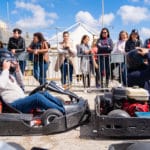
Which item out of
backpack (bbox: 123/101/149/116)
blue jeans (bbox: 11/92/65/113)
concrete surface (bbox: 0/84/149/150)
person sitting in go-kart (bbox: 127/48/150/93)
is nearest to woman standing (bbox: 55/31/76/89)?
person sitting in go-kart (bbox: 127/48/150/93)

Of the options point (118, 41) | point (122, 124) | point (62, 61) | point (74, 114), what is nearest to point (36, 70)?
point (62, 61)

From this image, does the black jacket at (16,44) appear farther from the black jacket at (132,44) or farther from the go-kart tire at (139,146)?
the go-kart tire at (139,146)

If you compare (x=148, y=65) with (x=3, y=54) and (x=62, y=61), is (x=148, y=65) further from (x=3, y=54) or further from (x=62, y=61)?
(x=62, y=61)

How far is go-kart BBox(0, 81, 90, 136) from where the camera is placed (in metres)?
5.64

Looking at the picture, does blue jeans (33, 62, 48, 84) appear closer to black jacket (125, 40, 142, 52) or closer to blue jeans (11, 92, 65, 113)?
black jacket (125, 40, 142, 52)

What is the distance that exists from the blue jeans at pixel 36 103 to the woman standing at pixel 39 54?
4.12 metres

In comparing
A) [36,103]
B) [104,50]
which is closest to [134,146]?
[36,103]

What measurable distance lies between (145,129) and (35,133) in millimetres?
1499

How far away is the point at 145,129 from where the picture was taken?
537 centimetres

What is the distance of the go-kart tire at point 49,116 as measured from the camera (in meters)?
5.73

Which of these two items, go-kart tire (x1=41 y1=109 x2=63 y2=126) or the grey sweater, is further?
the grey sweater

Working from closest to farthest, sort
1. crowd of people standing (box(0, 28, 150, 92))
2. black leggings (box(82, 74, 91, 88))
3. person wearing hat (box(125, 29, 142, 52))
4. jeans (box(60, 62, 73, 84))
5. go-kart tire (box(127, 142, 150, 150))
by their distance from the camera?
1. go-kart tire (box(127, 142, 150, 150))
2. person wearing hat (box(125, 29, 142, 52))
3. crowd of people standing (box(0, 28, 150, 92))
4. jeans (box(60, 62, 73, 84))
5. black leggings (box(82, 74, 91, 88))

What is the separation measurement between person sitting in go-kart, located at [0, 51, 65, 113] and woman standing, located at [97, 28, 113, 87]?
416 centimetres

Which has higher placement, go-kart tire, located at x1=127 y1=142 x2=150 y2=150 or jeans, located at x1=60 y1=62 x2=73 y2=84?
jeans, located at x1=60 y1=62 x2=73 y2=84
